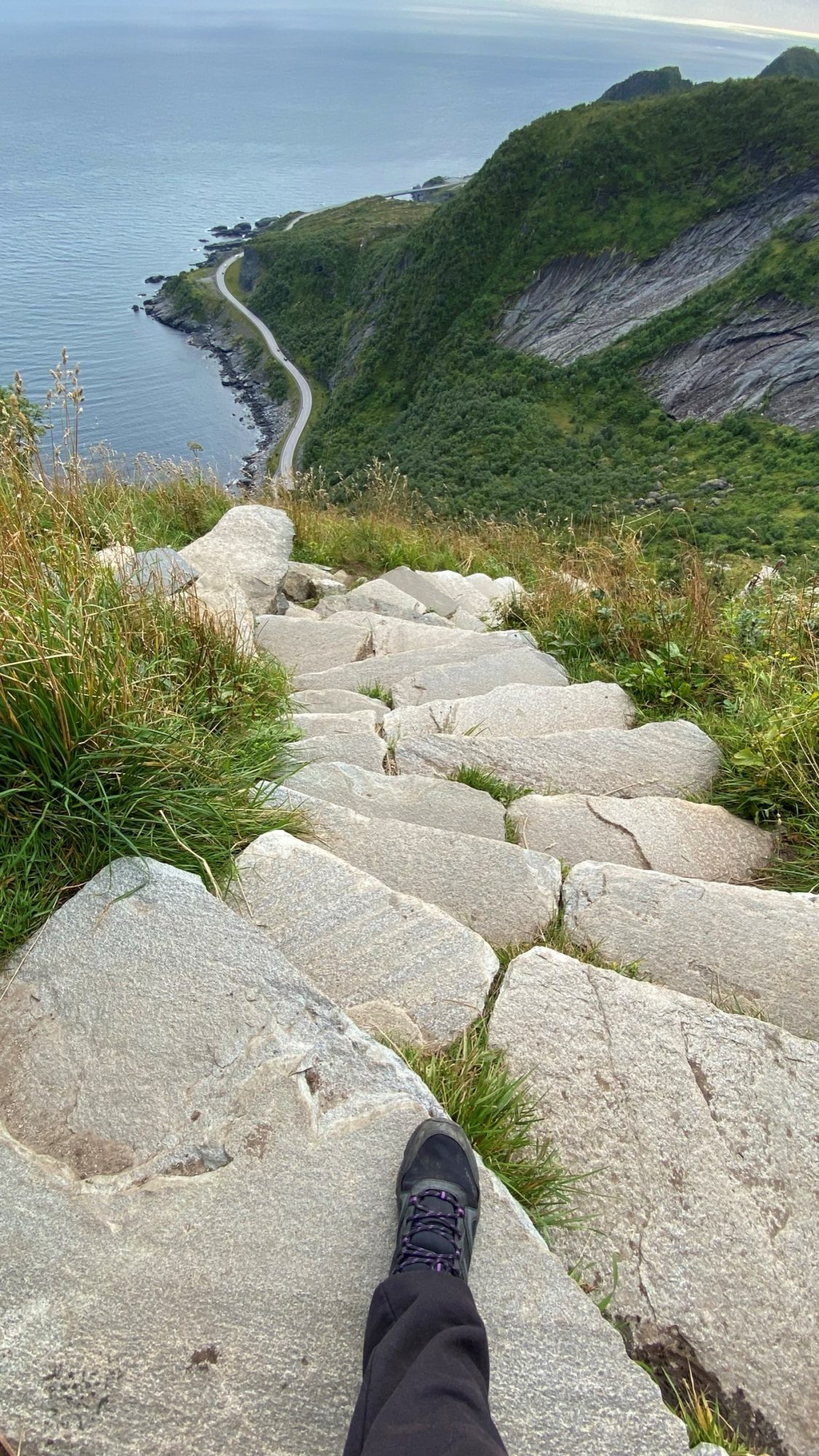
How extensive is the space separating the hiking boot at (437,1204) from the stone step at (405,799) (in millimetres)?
1624

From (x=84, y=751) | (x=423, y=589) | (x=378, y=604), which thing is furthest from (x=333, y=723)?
(x=423, y=589)

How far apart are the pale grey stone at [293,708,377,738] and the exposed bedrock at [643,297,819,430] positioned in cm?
5919

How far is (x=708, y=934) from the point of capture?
276 centimetres

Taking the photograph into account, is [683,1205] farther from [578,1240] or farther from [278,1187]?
[278,1187]

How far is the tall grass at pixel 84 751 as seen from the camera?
2336mm

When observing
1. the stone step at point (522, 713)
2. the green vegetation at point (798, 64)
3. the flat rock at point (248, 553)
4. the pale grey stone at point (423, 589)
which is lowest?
the pale grey stone at point (423, 589)

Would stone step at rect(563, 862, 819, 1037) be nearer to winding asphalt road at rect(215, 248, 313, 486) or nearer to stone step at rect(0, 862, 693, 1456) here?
stone step at rect(0, 862, 693, 1456)

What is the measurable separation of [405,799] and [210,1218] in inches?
81.3

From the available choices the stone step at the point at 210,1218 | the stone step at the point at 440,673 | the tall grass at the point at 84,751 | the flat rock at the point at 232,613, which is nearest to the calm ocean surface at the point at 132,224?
the flat rock at the point at 232,613

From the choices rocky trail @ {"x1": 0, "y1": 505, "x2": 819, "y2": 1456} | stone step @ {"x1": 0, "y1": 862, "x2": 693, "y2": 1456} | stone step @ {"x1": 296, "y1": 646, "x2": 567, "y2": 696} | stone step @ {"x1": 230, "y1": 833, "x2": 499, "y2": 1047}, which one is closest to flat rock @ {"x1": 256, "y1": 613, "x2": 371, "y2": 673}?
stone step @ {"x1": 296, "y1": 646, "x2": 567, "y2": 696}

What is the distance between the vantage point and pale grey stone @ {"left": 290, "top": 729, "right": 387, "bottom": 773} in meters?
3.72

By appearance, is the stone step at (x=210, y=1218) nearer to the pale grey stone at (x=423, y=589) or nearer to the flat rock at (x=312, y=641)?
the flat rock at (x=312, y=641)

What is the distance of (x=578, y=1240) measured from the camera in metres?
1.86

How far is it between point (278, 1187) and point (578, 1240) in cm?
72
